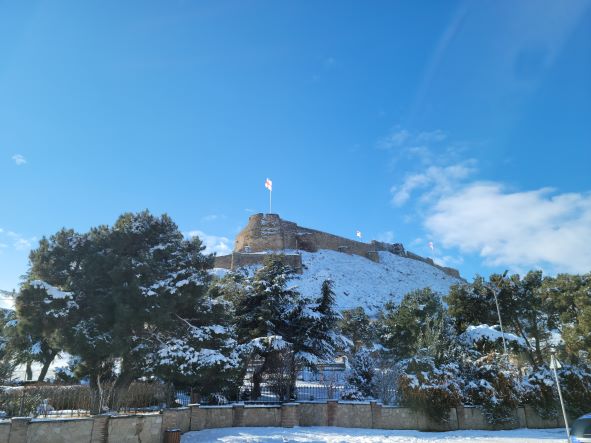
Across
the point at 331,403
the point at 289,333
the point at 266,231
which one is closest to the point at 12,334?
the point at 289,333

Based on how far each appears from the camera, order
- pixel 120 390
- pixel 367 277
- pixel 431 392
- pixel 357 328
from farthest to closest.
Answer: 1. pixel 367 277
2. pixel 357 328
3. pixel 431 392
4. pixel 120 390

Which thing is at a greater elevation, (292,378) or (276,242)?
(276,242)

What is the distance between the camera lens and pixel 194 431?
12.9 meters

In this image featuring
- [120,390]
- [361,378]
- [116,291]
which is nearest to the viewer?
[120,390]

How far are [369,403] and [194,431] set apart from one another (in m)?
5.90

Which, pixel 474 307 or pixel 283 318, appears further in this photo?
pixel 474 307

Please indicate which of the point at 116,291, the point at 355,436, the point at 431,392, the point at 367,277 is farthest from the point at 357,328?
the point at 367,277

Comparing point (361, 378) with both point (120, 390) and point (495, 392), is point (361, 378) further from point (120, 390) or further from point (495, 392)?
point (120, 390)

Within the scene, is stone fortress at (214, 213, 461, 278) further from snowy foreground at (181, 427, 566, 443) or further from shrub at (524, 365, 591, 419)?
snowy foreground at (181, 427, 566, 443)

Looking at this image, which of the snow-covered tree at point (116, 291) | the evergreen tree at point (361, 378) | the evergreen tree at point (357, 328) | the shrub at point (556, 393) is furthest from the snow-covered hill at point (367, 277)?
the shrub at point (556, 393)

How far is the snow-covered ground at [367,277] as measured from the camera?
57.6 metres

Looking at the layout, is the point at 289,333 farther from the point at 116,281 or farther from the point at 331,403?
the point at 116,281

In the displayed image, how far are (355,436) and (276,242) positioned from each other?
189 ft

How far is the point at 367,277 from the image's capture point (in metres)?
70.6
